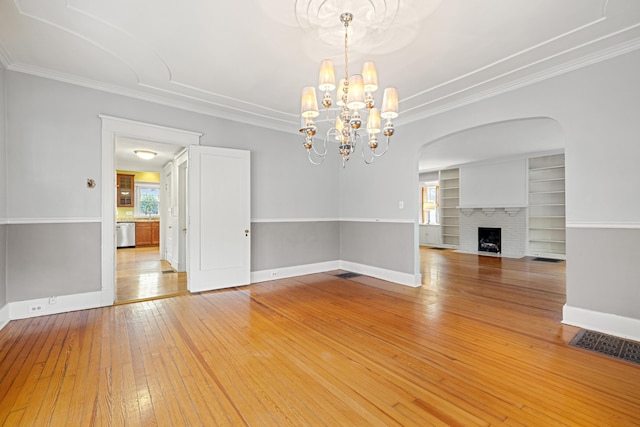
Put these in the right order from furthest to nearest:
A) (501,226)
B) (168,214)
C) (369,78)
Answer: (501,226) < (168,214) < (369,78)

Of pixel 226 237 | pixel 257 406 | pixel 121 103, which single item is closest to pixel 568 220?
pixel 257 406

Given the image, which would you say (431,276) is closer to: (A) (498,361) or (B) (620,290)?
(B) (620,290)

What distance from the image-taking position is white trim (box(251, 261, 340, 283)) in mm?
5078

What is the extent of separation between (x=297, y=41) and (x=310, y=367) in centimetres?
291

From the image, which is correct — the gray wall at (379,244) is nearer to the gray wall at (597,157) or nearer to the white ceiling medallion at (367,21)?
the gray wall at (597,157)

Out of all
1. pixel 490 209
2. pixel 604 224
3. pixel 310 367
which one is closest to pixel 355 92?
pixel 310 367

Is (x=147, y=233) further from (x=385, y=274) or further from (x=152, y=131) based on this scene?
(x=385, y=274)

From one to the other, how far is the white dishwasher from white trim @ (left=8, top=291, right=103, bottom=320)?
22.3 feet

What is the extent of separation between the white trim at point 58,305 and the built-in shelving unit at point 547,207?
32.5 feet

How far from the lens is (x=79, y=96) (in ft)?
11.8

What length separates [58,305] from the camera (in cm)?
348

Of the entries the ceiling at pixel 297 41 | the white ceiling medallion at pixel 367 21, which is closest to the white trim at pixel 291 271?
the ceiling at pixel 297 41

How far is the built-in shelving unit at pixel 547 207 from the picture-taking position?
301 inches

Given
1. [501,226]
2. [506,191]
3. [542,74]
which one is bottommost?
[501,226]
